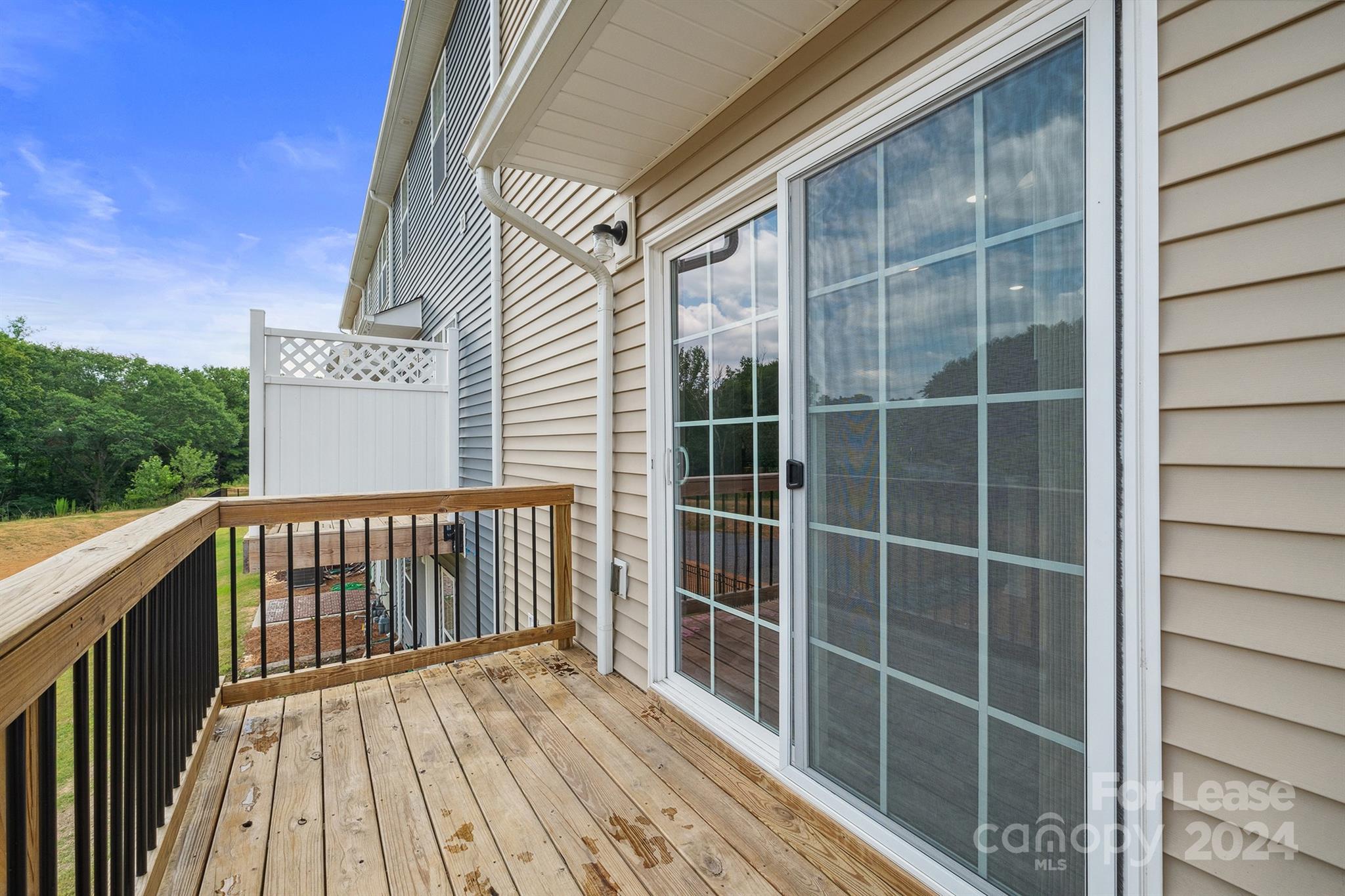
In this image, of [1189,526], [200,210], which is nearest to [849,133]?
[1189,526]

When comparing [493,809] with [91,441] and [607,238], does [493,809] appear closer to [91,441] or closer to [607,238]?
[607,238]

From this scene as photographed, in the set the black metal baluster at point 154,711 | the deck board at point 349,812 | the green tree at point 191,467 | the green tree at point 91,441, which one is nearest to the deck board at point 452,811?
the deck board at point 349,812

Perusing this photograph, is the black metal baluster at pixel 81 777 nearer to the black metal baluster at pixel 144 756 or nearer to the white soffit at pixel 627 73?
the black metal baluster at pixel 144 756

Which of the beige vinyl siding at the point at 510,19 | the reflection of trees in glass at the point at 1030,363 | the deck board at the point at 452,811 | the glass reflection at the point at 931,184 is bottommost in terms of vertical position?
the deck board at the point at 452,811

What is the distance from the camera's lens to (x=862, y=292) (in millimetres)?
1503

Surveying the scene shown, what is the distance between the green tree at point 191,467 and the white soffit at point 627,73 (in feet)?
47.1

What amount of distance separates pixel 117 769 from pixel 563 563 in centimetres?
203

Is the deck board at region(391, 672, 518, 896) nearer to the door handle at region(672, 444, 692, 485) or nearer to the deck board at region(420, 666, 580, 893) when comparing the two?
the deck board at region(420, 666, 580, 893)

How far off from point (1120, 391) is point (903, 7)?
1122 millimetres

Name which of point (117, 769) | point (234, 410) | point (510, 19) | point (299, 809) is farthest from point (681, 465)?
point (234, 410)

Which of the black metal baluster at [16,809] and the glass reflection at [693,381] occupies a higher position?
the glass reflection at [693,381]

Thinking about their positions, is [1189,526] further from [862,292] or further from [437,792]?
[437,792]

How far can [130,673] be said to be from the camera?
1.33 meters

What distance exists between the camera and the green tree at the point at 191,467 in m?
13.1
